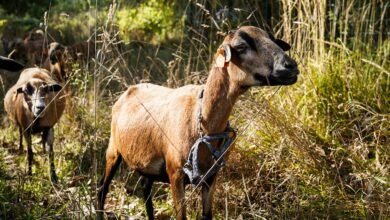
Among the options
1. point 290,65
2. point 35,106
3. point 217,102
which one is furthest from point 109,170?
point 290,65

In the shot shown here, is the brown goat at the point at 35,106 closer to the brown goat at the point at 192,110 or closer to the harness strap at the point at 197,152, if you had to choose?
the brown goat at the point at 192,110

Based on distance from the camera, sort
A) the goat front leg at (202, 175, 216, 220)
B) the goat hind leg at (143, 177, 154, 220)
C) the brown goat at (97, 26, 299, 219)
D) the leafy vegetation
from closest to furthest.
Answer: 1. the brown goat at (97, 26, 299, 219)
2. the goat front leg at (202, 175, 216, 220)
3. the leafy vegetation
4. the goat hind leg at (143, 177, 154, 220)

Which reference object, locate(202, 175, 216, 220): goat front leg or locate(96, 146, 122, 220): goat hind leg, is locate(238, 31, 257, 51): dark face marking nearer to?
locate(202, 175, 216, 220): goat front leg

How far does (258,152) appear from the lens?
498cm

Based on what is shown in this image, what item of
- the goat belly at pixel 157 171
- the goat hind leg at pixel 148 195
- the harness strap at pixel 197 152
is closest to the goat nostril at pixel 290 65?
the harness strap at pixel 197 152

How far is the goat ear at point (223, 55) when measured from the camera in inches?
133

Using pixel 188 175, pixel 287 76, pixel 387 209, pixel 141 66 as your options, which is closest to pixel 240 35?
pixel 287 76

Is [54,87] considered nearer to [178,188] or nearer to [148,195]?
[148,195]

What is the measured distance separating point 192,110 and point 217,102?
0.69 feet

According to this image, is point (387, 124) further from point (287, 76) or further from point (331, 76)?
point (287, 76)

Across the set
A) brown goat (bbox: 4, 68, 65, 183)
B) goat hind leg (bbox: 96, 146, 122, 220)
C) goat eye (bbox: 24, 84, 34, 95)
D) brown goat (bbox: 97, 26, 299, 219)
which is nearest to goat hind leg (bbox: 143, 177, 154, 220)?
brown goat (bbox: 97, 26, 299, 219)

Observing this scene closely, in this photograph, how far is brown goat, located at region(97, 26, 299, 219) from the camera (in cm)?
338

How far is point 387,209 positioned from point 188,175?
134 centimetres

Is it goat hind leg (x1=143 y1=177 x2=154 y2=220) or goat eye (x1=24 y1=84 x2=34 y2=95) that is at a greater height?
goat eye (x1=24 y1=84 x2=34 y2=95)
